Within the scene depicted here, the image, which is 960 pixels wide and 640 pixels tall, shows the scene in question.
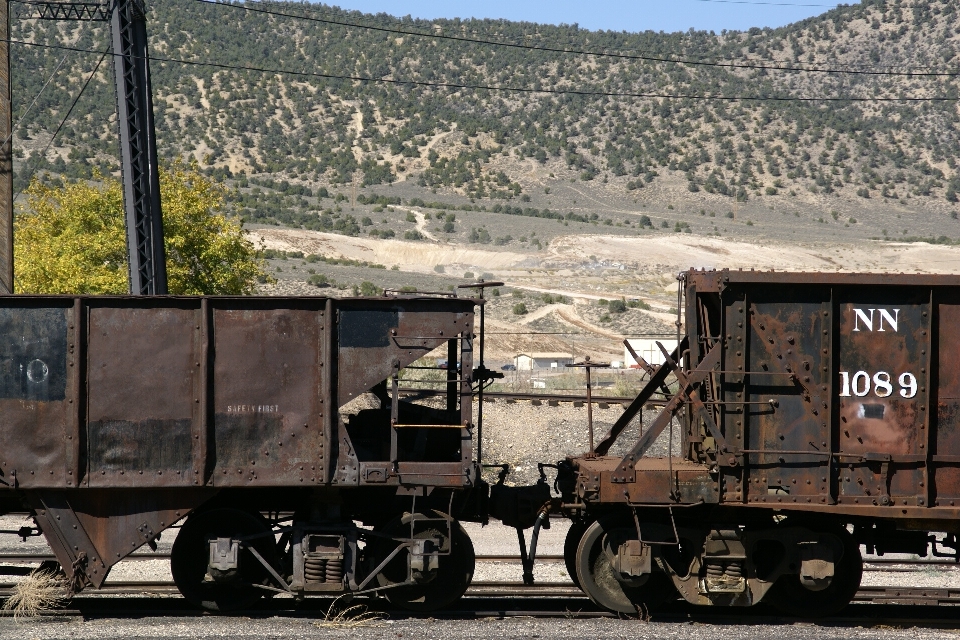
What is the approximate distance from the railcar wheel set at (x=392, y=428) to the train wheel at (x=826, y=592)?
0.09 metres

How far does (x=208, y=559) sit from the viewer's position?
31.2 ft

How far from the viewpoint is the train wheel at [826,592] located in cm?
954

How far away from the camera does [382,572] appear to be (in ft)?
31.4

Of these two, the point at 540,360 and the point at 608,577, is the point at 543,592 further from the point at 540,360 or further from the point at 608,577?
the point at 540,360

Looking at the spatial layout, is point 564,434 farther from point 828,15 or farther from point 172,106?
point 828,15

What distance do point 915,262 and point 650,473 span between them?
56.7 metres

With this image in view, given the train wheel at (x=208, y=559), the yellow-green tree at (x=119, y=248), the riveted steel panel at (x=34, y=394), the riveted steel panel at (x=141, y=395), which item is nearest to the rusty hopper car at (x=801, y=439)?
the train wheel at (x=208, y=559)

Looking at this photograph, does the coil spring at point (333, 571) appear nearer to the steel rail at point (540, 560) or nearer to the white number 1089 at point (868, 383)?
the steel rail at point (540, 560)

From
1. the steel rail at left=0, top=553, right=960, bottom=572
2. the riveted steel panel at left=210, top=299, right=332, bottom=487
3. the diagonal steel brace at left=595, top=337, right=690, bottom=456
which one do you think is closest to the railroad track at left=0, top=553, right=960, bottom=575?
the steel rail at left=0, top=553, right=960, bottom=572

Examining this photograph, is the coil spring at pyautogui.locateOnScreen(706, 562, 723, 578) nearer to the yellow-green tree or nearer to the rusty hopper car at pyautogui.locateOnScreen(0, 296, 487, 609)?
the rusty hopper car at pyautogui.locateOnScreen(0, 296, 487, 609)

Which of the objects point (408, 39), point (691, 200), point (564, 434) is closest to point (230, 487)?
point (564, 434)

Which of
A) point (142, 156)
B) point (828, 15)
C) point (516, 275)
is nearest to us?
point (142, 156)

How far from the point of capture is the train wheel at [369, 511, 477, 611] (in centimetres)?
952

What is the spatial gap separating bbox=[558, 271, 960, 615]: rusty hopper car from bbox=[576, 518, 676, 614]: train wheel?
1.7 inches
